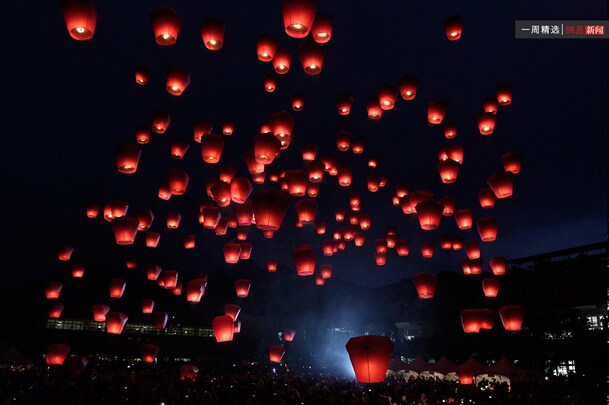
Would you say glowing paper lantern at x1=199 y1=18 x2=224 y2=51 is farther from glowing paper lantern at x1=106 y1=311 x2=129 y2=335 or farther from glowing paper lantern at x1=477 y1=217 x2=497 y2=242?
glowing paper lantern at x1=106 y1=311 x2=129 y2=335

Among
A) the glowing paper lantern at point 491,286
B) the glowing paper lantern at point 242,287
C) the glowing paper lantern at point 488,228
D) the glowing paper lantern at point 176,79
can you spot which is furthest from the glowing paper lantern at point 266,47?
the glowing paper lantern at point 491,286

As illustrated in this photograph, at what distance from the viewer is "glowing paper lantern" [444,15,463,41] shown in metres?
10.1

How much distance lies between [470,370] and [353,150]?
290 inches

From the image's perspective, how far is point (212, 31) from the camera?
942 cm

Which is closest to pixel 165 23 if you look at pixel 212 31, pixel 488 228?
pixel 212 31

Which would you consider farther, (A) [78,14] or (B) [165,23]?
(B) [165,23]

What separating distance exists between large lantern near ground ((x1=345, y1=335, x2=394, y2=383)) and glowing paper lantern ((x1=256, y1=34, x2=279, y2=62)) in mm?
6227

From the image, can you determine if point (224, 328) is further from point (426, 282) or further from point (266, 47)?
point (266, 47)

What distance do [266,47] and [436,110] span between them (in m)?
4.35

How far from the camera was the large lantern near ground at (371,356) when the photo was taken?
6.85 meters

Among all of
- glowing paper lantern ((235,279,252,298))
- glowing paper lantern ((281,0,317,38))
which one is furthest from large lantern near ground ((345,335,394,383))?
glowing paper lantern ((235,279,252,298))

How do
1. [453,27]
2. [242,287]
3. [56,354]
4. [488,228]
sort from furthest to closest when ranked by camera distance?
[56,354]
[242,287]
[488,228]
[453,27]

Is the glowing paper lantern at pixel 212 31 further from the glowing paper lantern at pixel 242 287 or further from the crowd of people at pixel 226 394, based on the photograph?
the glowing paper lantern at pixel 242 287

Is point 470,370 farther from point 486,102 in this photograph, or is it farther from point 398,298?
point 398,298
